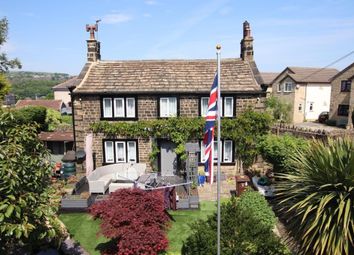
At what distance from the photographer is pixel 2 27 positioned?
30641 millimetres

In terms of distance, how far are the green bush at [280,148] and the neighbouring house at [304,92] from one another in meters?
31.8

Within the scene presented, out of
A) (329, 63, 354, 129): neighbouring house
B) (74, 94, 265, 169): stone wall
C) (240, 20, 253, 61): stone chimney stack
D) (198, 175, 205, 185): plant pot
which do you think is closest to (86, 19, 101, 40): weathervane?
(74, 94, 265, 169): stone wall

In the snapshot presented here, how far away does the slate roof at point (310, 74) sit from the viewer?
4522 cm

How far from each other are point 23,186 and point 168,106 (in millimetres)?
13196

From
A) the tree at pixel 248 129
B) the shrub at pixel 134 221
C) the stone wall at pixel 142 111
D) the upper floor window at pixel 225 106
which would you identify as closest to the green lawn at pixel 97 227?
the shrub at pixel 134 221

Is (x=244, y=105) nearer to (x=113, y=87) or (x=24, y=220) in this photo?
(x=113, y=87)

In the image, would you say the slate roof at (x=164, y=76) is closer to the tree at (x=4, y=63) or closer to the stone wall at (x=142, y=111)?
the stone wall at (x=142, y=111)

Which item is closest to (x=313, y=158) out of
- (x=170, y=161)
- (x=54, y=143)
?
(x=170, y=161)

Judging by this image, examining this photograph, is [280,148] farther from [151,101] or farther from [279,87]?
[279,87]

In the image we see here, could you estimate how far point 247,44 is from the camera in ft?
A: 66.3

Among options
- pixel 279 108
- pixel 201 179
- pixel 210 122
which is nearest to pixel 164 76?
pixel 201 179

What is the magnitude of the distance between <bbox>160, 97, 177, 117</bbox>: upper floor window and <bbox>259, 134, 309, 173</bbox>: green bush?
19.5ft

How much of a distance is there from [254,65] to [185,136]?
6.98m

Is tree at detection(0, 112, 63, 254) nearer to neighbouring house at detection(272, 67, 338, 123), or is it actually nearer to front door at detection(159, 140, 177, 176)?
front door at detection(159, 140, 177, 176)
